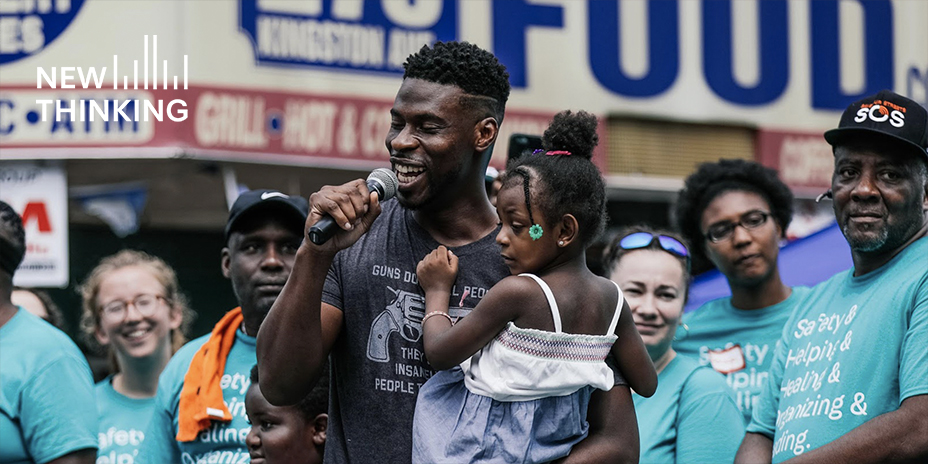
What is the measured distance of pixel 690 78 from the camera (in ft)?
38.2

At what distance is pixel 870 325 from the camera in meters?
3.91

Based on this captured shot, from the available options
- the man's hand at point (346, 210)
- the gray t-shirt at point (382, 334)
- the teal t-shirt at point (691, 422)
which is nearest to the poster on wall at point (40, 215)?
the teal t-shirt at point (691, 422)

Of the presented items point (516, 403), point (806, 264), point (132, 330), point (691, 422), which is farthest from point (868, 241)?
point (132, 330)

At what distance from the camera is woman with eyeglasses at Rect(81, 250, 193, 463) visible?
21.3 feet

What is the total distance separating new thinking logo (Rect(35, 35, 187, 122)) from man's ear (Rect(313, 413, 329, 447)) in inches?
226

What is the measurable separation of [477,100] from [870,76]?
986cm

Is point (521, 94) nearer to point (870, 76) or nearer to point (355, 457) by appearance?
point (870, 76)

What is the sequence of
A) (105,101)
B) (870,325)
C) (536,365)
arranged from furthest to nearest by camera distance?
(105,101) → (870,325) → (536,365)

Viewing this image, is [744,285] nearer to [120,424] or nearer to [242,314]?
[242,314]

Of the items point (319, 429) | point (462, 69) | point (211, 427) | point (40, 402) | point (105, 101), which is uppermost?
point (105, 101)

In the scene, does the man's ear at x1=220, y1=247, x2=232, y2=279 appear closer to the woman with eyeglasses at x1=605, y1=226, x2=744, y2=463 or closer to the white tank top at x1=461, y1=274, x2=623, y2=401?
the woman with eyeglasses at x1=605, y1=226, x2=744, y2=463

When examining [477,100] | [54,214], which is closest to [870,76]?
[54,214]

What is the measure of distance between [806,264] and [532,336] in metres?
3.61

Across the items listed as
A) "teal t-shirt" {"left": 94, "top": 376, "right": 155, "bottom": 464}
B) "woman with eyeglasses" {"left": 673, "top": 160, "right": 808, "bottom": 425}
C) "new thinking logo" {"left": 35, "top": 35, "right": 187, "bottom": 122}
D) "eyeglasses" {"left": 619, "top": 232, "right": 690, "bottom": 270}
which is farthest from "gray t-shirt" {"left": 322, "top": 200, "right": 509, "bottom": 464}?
"new thinking logo" {"left": 35, "top": 35, "right": 187, "bottom": 122}
